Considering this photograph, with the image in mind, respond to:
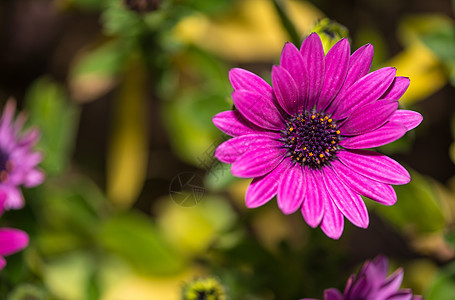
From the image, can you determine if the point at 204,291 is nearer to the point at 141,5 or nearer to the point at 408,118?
the point at 408,118

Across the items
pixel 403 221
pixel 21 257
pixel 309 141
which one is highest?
pixel 309 141

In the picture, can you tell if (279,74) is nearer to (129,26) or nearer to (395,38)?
(129,26)

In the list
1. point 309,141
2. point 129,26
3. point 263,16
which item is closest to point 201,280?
point 309,141

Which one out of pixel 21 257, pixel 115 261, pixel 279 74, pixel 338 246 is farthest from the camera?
pixel 115 261

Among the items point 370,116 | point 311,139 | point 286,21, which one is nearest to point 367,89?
point 370,116

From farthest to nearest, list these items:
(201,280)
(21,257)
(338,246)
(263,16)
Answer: (263,16), (338,246), (21,257), (201,280)

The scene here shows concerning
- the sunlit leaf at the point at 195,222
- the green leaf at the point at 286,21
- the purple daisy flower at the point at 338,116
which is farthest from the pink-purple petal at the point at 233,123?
the sunlit leaf at the point at 195,222

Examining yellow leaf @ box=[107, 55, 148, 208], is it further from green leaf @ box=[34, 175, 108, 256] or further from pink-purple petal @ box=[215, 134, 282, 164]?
pink-purple petal @ box=[215, 134, 282, 164]
